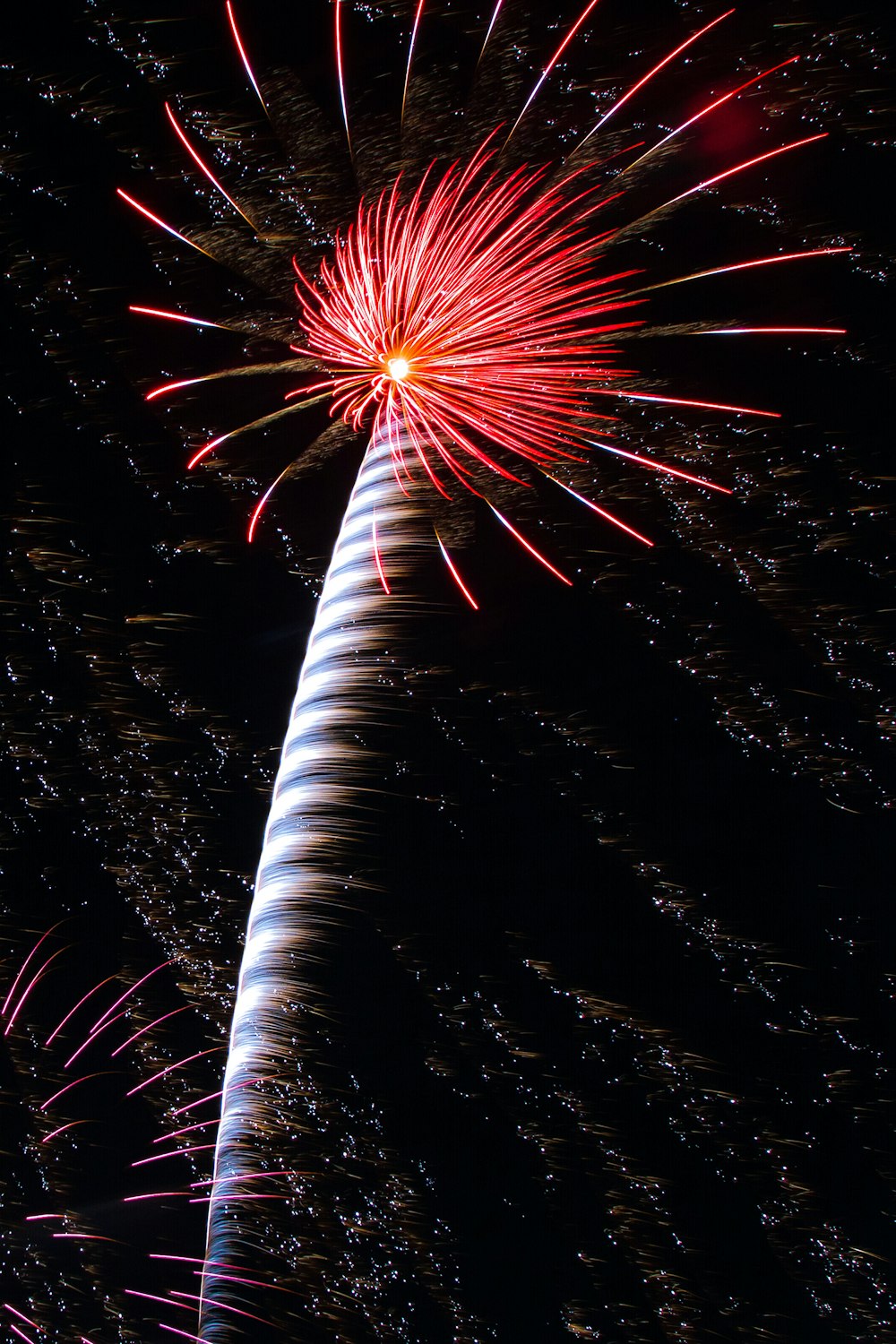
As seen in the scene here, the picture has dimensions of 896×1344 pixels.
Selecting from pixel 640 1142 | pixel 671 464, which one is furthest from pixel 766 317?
pixel 640 1142

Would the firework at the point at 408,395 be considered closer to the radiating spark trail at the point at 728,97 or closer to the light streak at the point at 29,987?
the radiating spark trail at the point at 728,97

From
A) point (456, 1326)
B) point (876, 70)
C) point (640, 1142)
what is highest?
point (876, 70)

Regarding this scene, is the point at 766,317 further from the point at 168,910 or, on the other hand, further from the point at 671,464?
the point at 168,910

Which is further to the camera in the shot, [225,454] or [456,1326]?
[225,454]

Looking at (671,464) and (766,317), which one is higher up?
(766,317)

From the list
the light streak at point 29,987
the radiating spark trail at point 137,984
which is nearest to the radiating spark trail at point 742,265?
the radiating spark trail at point 137,984

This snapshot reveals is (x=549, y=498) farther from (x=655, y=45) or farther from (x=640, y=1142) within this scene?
(x=640, y=1142)

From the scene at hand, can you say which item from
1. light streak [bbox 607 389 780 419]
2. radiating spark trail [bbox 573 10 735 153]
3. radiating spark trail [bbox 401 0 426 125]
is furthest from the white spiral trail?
radiating spark trail [bbox 573 10 735 153]

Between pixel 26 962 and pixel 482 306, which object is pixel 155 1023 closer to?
pixel 26 962
